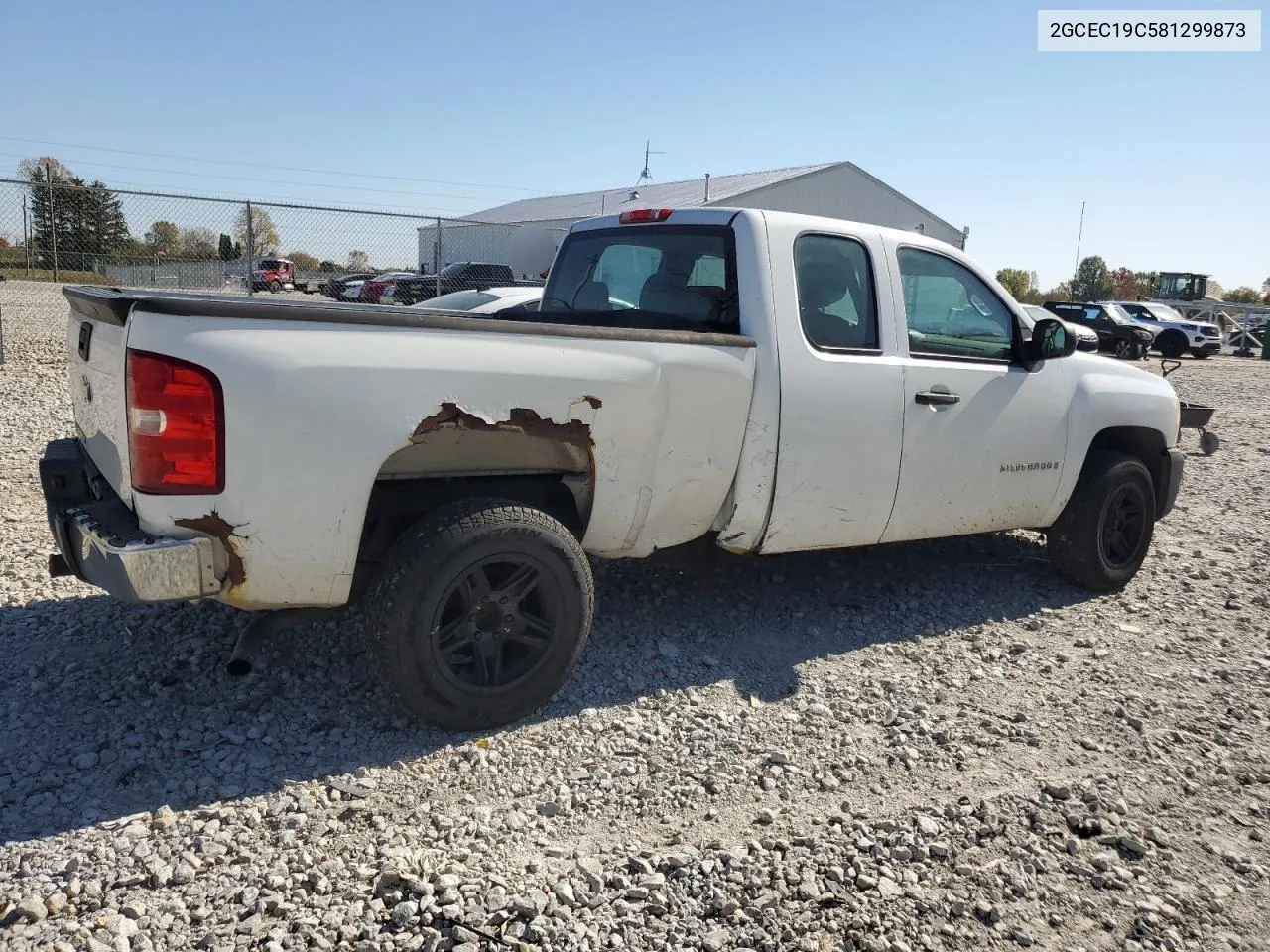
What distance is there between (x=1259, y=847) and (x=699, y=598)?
2.58m

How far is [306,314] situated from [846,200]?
3787 centimetres

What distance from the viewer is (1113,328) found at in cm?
2864

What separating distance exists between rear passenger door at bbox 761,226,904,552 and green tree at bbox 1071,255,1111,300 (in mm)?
60947

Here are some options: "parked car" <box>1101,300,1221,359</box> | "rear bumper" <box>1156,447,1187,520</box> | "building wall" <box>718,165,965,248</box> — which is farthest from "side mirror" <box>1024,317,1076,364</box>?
"building wall" <box>718,165,965,248</box>

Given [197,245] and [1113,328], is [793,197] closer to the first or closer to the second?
[1113,328]

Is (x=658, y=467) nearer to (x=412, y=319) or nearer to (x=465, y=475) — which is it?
(x=465, y=475)

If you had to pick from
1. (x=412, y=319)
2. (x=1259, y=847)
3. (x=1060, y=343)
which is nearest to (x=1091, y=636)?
(x=1060, y=343)

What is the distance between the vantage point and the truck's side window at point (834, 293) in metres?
4.23

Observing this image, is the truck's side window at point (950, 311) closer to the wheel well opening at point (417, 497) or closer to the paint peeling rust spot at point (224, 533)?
the wheel well opening at point (417, 497)

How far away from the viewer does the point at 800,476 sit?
13.5 feet

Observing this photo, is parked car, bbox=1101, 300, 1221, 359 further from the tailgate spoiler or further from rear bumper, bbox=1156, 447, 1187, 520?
the tailgate spoiler

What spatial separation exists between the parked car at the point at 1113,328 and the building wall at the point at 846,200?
26.8ft

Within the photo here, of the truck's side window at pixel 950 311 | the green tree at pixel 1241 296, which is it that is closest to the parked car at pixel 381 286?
the truck's side window at pixel 950 311

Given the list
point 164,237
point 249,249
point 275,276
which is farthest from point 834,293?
point 164,237
